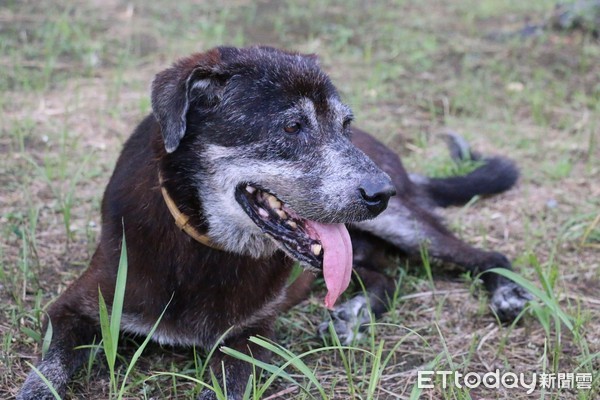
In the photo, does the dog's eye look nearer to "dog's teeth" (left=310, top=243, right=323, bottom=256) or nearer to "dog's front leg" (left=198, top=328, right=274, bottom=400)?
"dog's teeth" (left=310, top=243, right=323, bottom=256)

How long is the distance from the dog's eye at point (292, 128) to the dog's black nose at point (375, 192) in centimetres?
35

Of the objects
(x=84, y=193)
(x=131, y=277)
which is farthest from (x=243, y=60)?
(x=84, y=193)

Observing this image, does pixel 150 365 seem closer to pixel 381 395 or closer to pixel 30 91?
pixel 381 395

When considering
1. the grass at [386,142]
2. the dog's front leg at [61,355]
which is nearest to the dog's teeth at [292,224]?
the grass at [386,142]

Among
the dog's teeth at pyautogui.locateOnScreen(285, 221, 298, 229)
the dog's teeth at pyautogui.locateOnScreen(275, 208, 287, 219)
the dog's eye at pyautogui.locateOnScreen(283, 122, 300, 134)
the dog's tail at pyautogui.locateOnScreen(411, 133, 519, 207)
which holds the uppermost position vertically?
the dog's eye at pyautogui.locateOnScreen(283, 122, 300, 134)

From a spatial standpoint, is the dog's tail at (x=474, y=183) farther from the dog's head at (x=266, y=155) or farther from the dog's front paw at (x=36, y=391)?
the dog's front paw at (x=36, y=391)

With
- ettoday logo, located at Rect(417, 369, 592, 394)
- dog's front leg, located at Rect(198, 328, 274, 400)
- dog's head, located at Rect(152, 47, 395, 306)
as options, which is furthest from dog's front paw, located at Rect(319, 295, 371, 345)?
dog's head, located at Rect(152, 47, 395, 306)

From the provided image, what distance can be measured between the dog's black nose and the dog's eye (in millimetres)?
350

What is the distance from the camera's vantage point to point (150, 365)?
3.20 m

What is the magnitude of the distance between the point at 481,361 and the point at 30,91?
13.5 ft

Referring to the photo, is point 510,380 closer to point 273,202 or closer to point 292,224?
point 292,224

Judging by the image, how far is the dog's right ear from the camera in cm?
285

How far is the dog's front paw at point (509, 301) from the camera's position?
3.72 meters

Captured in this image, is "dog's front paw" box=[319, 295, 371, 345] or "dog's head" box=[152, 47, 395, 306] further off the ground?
"dog's head" box=[152, 47, 395, 306]
